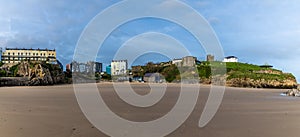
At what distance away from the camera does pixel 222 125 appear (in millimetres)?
5504

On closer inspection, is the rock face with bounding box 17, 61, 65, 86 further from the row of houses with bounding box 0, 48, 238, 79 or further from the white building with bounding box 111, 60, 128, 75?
the white building with bounding box 111, 60, 128, 75

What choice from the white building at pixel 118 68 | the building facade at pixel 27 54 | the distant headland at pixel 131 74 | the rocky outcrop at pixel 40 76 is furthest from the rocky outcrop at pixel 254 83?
the building facade at pixel 27 54

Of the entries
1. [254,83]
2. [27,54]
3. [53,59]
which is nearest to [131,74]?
[254,83]

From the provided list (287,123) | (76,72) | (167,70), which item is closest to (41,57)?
(76,72)

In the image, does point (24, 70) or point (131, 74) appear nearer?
point (24, 70)

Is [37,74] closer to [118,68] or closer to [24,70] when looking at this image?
[24,70]

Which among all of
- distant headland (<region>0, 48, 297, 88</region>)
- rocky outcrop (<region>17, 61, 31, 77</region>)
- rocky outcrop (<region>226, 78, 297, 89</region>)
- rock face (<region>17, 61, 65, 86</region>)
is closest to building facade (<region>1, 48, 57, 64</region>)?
distant headland (<region>0, 48, 297, 88</region>)

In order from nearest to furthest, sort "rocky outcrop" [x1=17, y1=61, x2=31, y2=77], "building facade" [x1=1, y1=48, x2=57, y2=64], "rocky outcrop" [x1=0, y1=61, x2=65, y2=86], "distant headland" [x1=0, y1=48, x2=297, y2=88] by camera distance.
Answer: "rocky outcrop" [x1=0, y1=61, x2=65, y2=86] → "distant headland" [x1=0, y1=48, x2=297, y2=88] → "rocky outcrop" [x1=17, y1=61, x2=31, y2=77] → "building facade" [x1=1, y1=48, x2=57, y2=64]

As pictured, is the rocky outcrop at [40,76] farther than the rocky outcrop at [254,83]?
No

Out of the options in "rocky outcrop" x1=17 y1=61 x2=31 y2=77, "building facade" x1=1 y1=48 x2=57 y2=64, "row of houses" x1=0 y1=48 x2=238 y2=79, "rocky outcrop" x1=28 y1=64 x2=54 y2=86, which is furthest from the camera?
"building facade" x1=1 y1=48 x2=57 y2=64

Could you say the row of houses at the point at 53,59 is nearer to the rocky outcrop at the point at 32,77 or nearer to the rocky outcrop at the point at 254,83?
the rocky outcrop at the point at 32,77

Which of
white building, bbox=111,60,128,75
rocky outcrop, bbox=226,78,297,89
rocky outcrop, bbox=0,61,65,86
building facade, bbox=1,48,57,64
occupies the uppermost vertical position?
building facade, bbox=1,48,57,64

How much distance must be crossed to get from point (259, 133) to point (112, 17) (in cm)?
704

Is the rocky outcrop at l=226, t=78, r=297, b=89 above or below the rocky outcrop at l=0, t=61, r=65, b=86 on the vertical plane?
below
